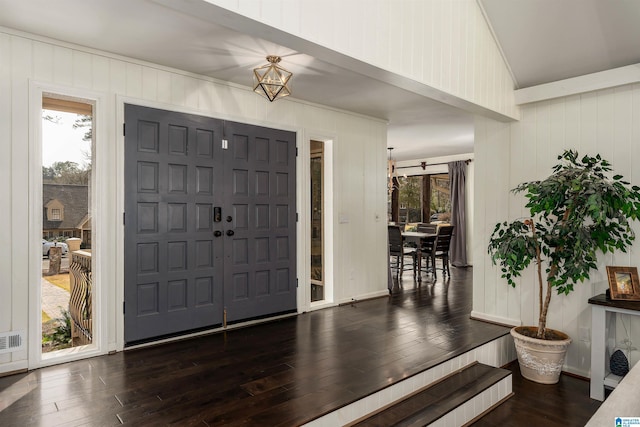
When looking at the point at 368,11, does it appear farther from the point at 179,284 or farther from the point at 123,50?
the point at 179,284

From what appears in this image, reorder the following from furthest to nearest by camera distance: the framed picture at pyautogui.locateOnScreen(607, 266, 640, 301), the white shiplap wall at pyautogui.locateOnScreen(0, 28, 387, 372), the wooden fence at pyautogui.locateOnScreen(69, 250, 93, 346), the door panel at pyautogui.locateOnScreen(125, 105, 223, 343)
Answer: the wooden fence at pyautogui.locateOnScreen(69, 250, 93, 346), the door panel at pyautogui.locateOnScreen(125, 105, 223, 343), the framed picture at pyautogui.locateOnScreen(607, 266, 640, 301), the white shiplap wall at pyautogui.locateOnScreen(0, 28, 387, 372)

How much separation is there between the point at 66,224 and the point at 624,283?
516 cm

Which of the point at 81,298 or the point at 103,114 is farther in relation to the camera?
the point at 81,298

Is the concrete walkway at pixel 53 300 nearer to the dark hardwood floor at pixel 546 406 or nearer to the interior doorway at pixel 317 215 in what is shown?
the interior doorway at pixel 317 215

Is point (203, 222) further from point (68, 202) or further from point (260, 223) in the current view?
point (68, 202)

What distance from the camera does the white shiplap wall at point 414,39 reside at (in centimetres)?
214

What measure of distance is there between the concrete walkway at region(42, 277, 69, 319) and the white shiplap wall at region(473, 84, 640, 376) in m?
4.50

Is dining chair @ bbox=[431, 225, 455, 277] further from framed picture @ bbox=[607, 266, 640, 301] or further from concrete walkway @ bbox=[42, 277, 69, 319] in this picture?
concrete walkway @ bbox=[42, 277, 69, 319]

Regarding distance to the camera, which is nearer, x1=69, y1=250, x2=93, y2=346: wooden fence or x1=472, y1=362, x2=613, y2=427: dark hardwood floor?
x1=472, y1=362, x2=613, y2=427: dark hardwood floor

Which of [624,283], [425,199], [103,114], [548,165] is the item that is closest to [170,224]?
[103,114]

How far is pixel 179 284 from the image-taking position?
379cm

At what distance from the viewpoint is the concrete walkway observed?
4.25 metres

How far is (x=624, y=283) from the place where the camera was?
10.5 feet

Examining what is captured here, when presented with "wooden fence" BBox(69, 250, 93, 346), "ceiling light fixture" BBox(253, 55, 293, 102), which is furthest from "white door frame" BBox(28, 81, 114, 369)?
"ceiling light fixture" BBox(253, 55, 293, 102)
